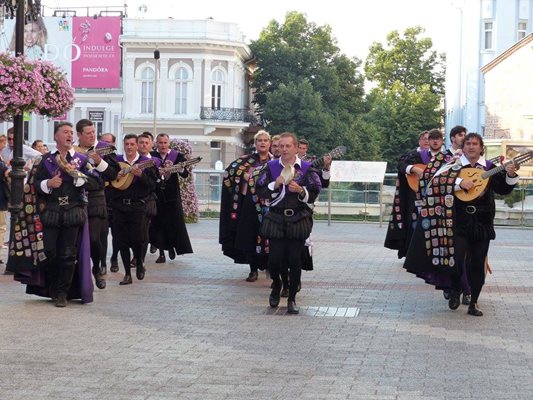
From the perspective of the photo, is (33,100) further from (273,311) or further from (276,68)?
(276,68)

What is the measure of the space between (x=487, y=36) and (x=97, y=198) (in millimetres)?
57724

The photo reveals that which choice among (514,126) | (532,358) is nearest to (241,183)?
(532,358)

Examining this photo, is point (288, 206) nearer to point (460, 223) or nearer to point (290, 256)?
point (290, 256)

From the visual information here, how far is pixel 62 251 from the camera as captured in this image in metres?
12.6

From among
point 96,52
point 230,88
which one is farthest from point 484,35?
point 96,52

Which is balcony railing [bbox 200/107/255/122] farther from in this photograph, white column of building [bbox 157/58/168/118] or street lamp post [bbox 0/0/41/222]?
street lamp post [bbox 0/0/41/222]

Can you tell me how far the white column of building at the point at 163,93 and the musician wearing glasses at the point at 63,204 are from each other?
55.7m

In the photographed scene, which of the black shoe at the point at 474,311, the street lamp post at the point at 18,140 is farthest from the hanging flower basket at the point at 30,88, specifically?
the black shoe at the point at 474,311

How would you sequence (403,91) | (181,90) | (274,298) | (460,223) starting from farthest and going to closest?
(403,91) < (181,90) < (274,298) < (460,223)

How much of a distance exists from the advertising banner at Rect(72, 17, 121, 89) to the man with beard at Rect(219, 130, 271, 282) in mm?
52809

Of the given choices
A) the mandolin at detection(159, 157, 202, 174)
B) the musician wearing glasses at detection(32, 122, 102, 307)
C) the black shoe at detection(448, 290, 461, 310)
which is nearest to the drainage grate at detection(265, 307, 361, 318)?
the black shoe at detection(448, 290, 461, 310)

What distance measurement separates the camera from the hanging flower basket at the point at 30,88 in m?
14.2

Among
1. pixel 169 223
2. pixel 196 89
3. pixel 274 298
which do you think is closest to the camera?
pixel 274 298

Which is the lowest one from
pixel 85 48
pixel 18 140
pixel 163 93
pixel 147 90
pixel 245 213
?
pixel 245 213
